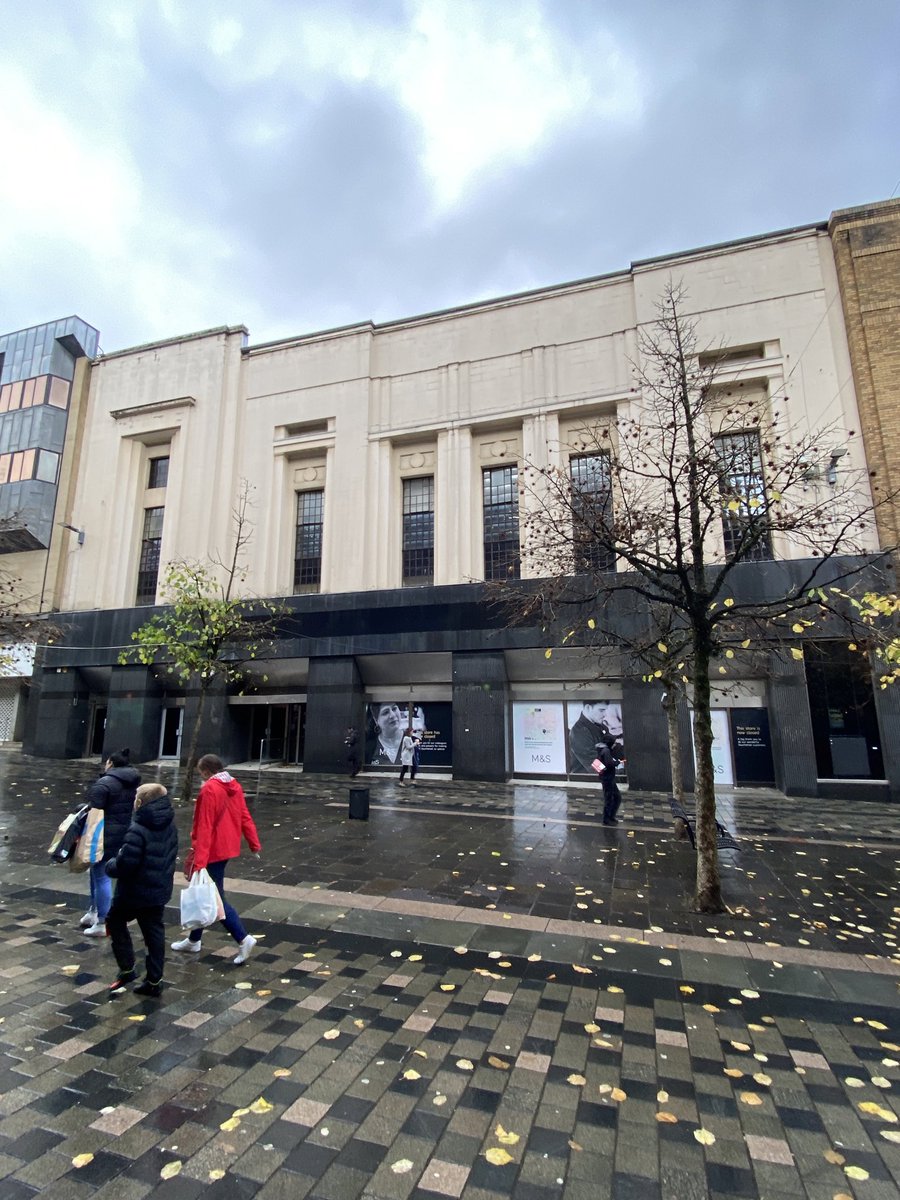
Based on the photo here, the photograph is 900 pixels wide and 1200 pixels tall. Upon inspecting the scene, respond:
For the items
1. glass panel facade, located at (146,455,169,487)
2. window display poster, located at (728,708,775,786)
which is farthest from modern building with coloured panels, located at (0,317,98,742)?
window display poster, located at (728,708,775,786)

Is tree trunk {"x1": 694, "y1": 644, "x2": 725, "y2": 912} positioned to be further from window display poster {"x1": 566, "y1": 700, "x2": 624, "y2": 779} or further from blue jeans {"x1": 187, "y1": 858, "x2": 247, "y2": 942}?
window display poster {"x1": 566, "y1": 700, "x2": 624, "y2": 779}

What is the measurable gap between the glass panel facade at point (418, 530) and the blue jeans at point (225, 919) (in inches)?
624

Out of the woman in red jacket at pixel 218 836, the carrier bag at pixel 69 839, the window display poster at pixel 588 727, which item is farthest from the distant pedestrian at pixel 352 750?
the carrier bag at pixel 69 839

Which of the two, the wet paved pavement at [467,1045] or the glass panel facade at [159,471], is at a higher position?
the glass panel facade at [159,471]

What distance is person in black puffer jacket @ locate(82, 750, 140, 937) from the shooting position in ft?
17.4

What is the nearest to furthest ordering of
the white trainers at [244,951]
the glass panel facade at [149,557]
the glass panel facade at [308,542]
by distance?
the white trainers at [244,951], the glass panel facade at [308,542], the glass panel facade at [149,557]

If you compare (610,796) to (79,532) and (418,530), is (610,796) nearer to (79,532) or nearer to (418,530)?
(418,530)

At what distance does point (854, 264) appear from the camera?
17.5 m

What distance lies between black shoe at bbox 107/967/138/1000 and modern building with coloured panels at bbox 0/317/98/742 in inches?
1007

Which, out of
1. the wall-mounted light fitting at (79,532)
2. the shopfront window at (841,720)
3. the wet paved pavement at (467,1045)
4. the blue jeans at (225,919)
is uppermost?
the wall-mounted light fitting at (79,532)

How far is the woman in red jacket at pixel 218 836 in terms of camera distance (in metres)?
5.27

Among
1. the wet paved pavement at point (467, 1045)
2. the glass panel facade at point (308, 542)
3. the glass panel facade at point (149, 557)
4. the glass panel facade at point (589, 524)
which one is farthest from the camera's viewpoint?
the glass panel facade at point (149, 557)

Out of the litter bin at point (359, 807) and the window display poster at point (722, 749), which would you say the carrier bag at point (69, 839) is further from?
the window display poster at point (722, 749)

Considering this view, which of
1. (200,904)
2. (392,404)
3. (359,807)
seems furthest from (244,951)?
(392,404)
